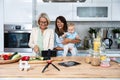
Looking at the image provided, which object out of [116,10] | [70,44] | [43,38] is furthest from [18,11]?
[116,10]

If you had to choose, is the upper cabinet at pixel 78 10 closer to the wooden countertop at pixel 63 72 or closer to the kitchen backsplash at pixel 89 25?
the kitchen backsplash at pixel 89 25

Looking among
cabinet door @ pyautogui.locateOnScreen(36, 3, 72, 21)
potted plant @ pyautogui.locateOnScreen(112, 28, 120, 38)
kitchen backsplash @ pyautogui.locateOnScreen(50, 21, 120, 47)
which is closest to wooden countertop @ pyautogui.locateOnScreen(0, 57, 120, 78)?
cabinet door @ pyautogui.locateOnScreen(36, 3, 72, 21)

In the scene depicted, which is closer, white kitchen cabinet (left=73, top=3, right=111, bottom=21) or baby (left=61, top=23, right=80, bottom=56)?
baby (left=61, top=23, right=80, bottom=56)

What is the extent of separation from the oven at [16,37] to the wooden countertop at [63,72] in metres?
1.74

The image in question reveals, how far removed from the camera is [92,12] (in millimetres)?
4016

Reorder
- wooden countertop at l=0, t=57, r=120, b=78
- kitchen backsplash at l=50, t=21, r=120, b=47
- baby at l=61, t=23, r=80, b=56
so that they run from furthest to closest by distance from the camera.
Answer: kitchen backsplash at l=50, t=21, r=120, b=47 → baby at l=61, t=23, r=80, b=56 → wooden countertop at l=0, t=57, r=120, b=78

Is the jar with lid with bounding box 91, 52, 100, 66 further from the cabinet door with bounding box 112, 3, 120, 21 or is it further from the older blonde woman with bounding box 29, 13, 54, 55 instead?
the cabinet door with bounding box 112, 3, 120, 21

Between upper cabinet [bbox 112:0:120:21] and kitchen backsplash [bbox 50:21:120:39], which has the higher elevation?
upper cabinet [bbox 112:0:120:21]

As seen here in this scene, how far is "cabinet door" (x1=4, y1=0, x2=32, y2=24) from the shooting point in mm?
3711

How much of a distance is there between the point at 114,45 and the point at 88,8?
2.78 feet

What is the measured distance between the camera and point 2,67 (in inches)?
77.9

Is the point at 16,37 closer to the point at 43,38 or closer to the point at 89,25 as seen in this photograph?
the point at 43,38

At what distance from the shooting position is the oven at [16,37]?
3762 millimetres

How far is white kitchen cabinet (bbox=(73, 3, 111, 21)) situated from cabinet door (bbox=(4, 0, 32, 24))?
805 mm
